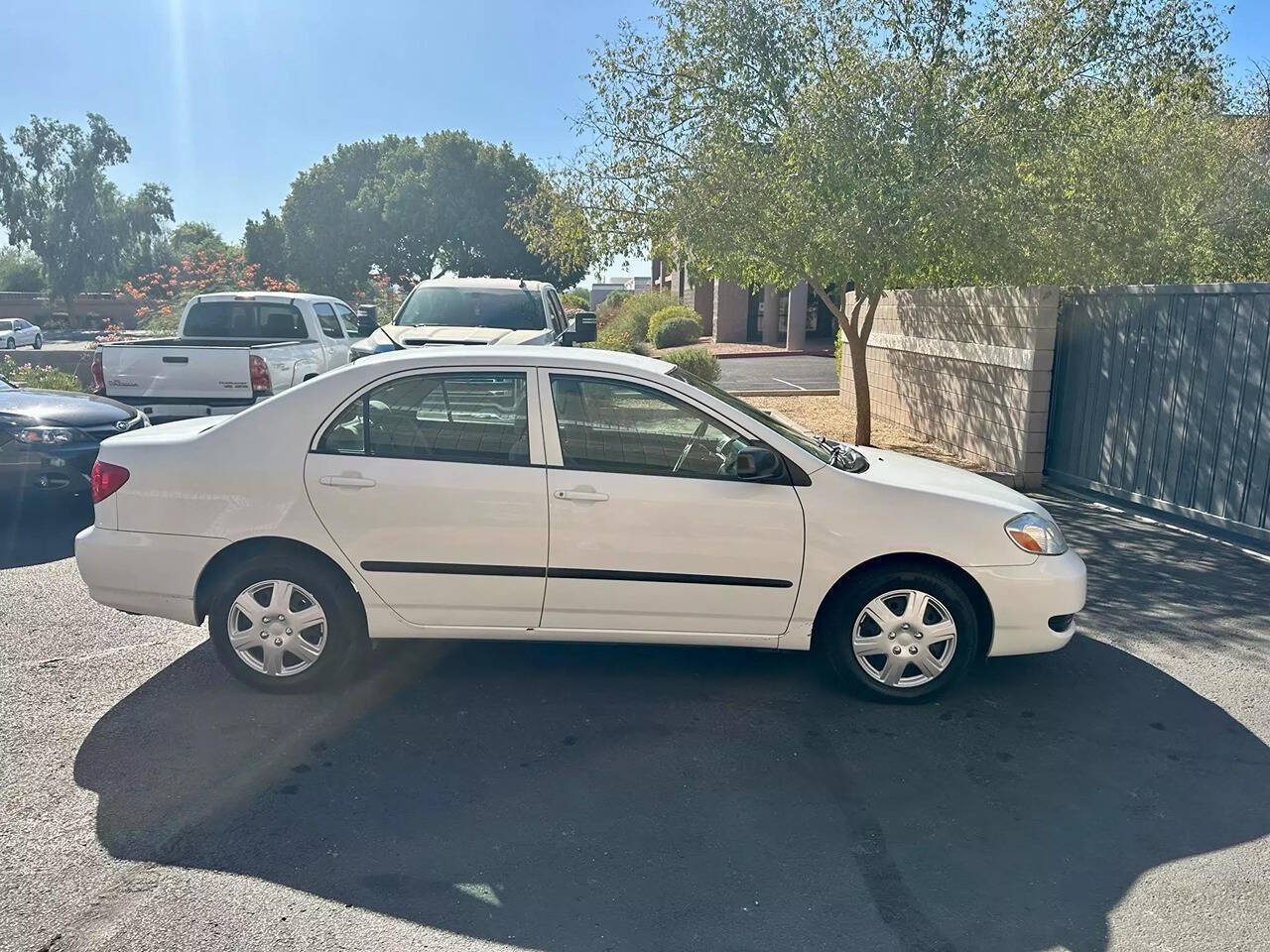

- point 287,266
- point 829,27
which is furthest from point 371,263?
point 829,27

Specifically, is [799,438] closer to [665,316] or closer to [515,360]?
[515,360]

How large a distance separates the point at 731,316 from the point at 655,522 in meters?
28.4

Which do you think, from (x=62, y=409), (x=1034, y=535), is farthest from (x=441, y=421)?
(x=62, y=409)

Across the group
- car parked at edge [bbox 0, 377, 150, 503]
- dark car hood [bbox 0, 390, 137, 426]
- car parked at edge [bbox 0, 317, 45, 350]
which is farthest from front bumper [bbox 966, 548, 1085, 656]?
car parked at edge [bbox 0, 317, 45, 350]

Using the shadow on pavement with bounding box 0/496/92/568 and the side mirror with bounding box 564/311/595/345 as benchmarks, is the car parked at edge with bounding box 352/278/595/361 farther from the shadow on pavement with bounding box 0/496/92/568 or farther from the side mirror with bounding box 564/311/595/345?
the shadow on pavement with bounding box 0/496/92/568

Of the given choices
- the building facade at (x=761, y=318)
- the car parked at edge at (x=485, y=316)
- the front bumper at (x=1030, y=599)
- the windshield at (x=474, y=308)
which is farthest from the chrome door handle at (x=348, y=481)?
the building facade at (x=761, y=318)

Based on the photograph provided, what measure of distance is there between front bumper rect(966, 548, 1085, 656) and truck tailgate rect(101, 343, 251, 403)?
7780mm

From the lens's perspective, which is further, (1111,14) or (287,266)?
(287,266)

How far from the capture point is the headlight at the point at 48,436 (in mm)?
7961

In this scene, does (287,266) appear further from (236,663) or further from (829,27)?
(236,663)

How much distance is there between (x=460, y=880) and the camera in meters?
3.31

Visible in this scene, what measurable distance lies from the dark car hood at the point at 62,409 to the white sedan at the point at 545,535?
4180 mm

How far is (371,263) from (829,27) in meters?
45.1

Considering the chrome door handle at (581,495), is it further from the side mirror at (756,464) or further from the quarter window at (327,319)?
the quarter window at (327,319)
